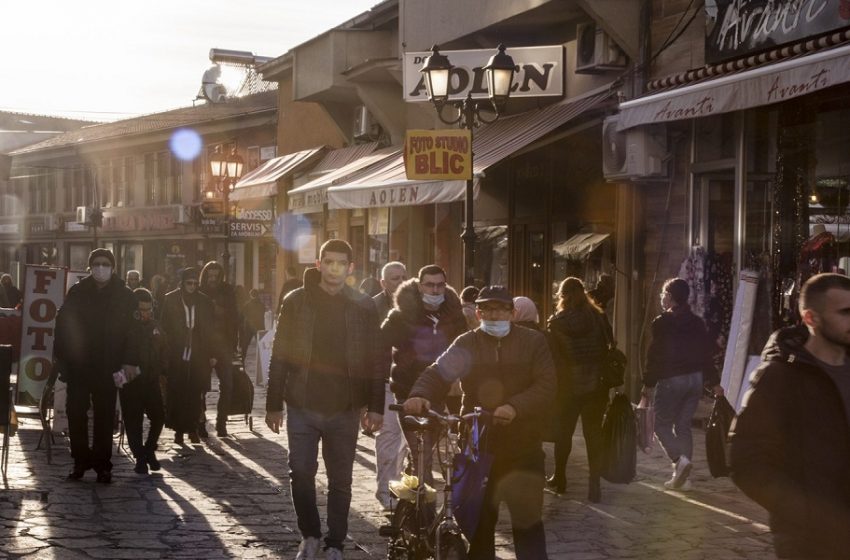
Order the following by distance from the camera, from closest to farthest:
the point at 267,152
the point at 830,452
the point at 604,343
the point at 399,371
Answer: the point at 830,452
the point at 399,371
the point at 604,343
the point at 267,152

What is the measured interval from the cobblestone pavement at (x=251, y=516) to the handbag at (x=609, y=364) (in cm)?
88

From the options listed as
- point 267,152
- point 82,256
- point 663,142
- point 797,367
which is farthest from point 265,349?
point 82,256

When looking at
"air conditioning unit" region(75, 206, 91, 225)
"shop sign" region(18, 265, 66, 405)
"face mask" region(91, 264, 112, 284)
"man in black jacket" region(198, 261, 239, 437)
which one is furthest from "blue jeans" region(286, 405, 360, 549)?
"air conditioning unit" region(75, 206, 91, 225)

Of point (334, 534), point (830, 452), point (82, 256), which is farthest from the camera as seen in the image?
point (82, 256)

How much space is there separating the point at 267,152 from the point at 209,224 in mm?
7026

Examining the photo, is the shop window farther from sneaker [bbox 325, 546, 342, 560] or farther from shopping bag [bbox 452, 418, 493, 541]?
shopping bag [bbox 452, 418, 493, 541]

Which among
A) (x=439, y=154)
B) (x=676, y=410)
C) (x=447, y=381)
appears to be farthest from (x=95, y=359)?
(x=439, y=154)

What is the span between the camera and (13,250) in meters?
65.4

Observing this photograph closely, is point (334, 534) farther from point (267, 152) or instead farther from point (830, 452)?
point (267, 152)

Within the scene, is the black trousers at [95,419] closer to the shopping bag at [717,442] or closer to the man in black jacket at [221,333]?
the man in black jacket at [221,333]

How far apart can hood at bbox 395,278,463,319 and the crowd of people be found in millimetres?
10

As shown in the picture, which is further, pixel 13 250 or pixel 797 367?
pixel 13 250

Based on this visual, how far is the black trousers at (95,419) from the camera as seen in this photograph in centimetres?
1105

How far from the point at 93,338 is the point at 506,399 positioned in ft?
17.0
